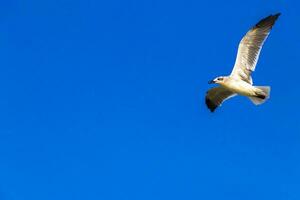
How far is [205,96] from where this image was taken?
26188 mm

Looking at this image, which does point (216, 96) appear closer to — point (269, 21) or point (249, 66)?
point (249, 66)

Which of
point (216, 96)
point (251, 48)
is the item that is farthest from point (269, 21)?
point (216, 96)

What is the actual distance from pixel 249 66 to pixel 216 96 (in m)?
1.75

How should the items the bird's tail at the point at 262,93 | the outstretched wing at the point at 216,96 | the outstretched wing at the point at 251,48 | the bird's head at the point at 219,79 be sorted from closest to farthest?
the bird's tail at the point at 262,93
the outstretched wing at the point at 251,48
the bird's head at the point at 219,79
the outstretched wing at the point at 216,96

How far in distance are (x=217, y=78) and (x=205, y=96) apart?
1121mm

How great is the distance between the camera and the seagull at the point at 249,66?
949 inches

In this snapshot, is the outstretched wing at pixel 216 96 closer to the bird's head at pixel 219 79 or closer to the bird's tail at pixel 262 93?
the bird's head at pixel 219 79

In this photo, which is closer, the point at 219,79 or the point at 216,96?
the point at 219,79

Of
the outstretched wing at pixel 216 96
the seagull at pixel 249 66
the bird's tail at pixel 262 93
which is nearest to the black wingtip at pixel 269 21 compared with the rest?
the seagull at pixel 249 66

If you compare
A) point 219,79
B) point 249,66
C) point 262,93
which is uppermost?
point 219,79

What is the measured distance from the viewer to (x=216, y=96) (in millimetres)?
26000

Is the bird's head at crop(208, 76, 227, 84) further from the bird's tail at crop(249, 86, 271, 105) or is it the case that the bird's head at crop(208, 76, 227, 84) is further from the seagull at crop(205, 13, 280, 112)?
the bird's tail at crop(249, 86, 271, 105)

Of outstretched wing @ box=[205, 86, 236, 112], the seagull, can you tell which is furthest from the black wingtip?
outstretched wing @ box=[205, 86, 236, 112]

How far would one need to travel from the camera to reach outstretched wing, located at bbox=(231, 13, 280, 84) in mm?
24219
